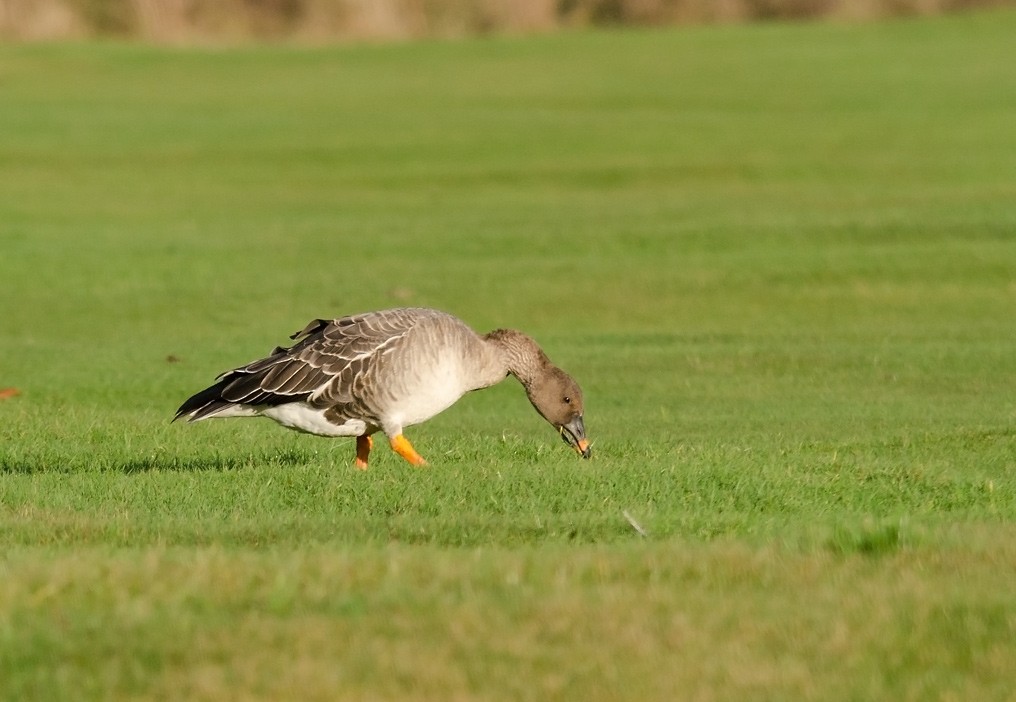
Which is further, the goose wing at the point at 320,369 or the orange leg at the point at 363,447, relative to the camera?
the orange leg at the point at 363,447

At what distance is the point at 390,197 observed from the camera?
29391 mm

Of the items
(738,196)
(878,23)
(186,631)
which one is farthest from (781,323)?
(878,23)

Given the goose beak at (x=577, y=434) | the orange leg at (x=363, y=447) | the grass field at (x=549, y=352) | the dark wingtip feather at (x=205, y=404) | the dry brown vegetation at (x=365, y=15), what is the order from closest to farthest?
1. the grass field at (x=549, y=352)
2. the dark wingtip feather at (x=205, y=404)
3. the goose beak at (x=577, y=434)
4. the orange leg at (x=363, y=447)
5. the dry brown vegetation at (x=365, y=15)

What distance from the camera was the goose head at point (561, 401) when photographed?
34.9 ft

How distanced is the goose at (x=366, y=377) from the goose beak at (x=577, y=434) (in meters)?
0.56

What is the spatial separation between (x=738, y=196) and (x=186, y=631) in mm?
23124

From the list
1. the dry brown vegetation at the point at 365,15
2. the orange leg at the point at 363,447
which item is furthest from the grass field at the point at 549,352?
the dry brown vegetation at the point at 365,15

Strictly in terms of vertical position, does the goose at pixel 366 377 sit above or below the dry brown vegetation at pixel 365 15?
above

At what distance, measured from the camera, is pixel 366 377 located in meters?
9.98

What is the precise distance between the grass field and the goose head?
1.08 ft

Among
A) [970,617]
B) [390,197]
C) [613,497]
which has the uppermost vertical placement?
[970,617]

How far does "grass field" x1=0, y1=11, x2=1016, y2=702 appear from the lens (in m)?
6.05

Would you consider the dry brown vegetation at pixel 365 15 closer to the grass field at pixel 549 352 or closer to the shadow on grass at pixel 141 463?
the grass field at pixel 549 352

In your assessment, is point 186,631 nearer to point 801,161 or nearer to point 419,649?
point 419,649
